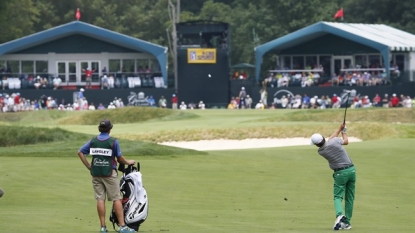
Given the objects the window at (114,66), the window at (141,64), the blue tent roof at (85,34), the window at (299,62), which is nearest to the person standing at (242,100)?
the blue tent roof at (85,34)

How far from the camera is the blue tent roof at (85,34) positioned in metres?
72.8

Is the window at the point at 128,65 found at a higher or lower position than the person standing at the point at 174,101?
higher

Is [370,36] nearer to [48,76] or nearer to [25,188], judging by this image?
[48,76]

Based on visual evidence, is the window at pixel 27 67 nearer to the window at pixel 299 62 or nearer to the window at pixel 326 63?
the window at pixel 299 62

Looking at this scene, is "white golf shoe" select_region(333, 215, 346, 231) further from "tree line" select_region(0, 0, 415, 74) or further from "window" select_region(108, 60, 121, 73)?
"tree line" select_region(0, 0, 415, 74)

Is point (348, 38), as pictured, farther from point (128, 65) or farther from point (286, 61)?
point (128, 65)

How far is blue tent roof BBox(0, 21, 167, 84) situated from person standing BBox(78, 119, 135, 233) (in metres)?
55.7

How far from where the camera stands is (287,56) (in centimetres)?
7656

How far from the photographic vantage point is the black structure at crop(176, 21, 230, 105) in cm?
6988

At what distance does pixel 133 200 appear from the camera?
1652 cm

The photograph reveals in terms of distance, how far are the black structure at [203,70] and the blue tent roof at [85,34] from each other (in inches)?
91.8

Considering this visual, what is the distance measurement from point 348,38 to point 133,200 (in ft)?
186

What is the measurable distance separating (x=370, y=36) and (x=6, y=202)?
5389 centimetres

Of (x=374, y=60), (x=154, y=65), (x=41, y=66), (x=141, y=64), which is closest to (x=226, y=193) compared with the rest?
(x=374, y=60)
